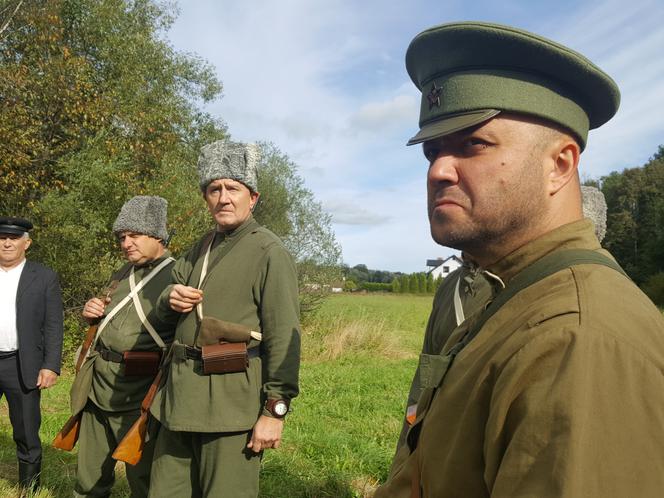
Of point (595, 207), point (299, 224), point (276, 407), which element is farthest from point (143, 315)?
point (299, 224)

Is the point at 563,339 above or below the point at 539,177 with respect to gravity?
below

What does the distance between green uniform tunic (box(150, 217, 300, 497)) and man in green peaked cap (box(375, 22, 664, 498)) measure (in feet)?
5.31

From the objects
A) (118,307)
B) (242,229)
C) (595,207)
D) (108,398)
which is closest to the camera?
(242,229)

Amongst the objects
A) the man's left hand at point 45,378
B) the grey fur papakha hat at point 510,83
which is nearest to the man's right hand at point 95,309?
the man's left hand at point 45,378

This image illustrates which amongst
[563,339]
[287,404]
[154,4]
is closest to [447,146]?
[563,339]

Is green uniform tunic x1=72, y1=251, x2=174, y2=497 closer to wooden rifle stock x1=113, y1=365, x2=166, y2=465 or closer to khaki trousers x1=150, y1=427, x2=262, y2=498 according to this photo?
wooden rifle stock x1=113, y1=365, x2=166, y2=465

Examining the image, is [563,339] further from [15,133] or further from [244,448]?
[15,133]

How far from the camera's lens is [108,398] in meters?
3.97

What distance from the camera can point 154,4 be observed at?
18.4m

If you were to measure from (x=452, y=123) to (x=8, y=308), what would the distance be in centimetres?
464

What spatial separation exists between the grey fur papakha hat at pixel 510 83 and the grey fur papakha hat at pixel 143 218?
3.19 m

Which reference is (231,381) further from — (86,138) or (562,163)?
(86,138)

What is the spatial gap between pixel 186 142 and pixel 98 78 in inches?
204

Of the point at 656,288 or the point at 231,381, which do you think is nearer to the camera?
the point at 231,381
